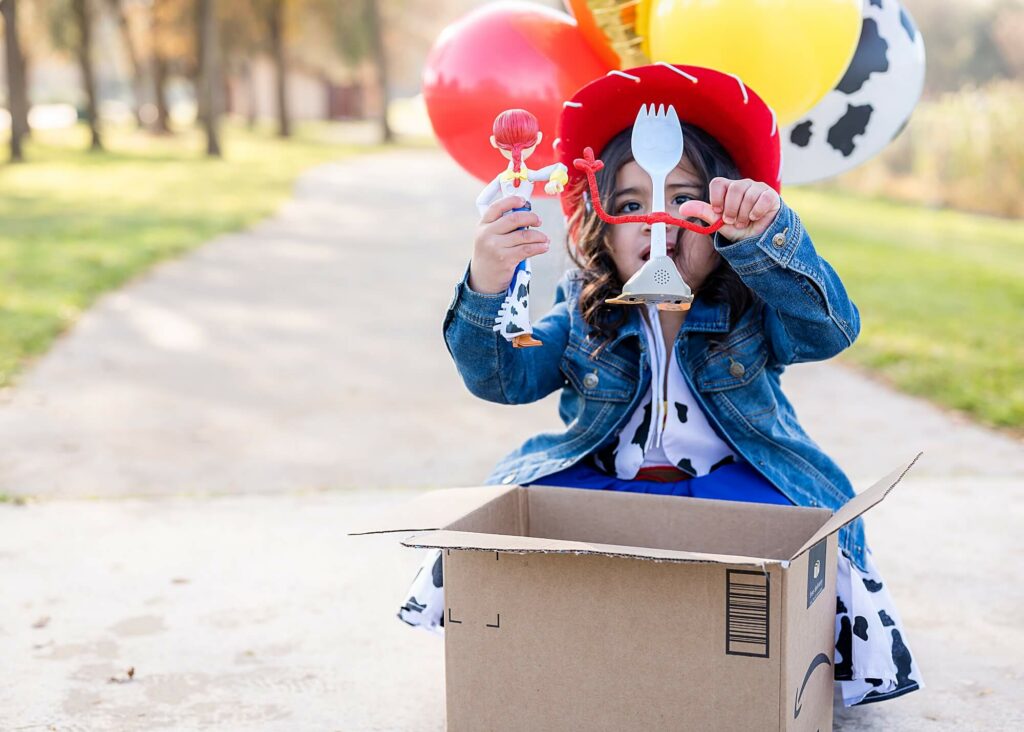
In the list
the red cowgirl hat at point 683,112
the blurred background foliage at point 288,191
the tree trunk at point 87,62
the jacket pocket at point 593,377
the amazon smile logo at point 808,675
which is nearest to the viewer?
the amazon smile logo at point 808,675

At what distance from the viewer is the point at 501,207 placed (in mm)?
1791

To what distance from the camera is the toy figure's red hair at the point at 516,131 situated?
172cm

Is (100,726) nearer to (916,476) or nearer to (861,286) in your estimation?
(916,476)

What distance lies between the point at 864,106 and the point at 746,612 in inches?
49.7

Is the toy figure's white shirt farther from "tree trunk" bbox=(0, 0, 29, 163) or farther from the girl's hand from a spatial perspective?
"tree trunk" bbox=(0, 0, 29, 163)

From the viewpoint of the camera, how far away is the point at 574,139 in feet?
6.82

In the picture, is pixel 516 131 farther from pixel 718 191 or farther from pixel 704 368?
pixel 704 368

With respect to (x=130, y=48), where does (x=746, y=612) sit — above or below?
below

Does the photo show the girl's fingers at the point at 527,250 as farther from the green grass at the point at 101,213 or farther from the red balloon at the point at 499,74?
the green grass at the point at 101,213

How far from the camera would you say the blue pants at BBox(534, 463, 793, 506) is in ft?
6.73

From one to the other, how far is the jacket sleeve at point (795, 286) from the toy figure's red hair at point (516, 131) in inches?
13.8

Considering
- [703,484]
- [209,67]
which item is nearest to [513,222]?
[703,484]

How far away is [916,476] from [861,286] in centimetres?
408

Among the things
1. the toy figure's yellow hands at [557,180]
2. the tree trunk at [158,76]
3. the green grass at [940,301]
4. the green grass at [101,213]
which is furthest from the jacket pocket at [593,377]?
the tree trunk at [158,76]
